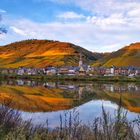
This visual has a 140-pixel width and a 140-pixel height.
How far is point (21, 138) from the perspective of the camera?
6.36m

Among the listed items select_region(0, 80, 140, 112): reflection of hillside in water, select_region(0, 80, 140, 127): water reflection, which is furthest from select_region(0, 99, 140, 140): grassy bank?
select_region(0, 80, 140, 112): reflection of hillside in water

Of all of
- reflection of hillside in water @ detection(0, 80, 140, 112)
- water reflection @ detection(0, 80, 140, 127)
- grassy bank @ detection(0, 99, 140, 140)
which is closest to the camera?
grassy bank @ detection(0, 99, 140, 140)

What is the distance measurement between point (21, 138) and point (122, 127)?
1.83 m

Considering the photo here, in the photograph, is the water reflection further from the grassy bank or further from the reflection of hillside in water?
the grassy bank

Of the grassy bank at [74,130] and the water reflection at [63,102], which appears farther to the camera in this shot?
the water reflection at [63,102]

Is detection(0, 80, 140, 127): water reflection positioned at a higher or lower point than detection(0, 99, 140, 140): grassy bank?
lower

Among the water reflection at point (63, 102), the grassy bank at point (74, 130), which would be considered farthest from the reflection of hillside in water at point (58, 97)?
the grassy bank at point (74, 130)

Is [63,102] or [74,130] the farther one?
[63,102]

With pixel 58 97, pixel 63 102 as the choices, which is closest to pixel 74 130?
pixel 63 102

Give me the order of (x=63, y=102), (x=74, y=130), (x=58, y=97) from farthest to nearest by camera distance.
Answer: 1. (x=58, y=97)
2. (x=63, y=102)
3. (x=74, y=130)

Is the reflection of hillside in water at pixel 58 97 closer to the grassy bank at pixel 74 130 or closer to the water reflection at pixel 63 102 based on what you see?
the water reflection at pixel 63 102

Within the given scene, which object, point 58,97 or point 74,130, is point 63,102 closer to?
point 58,97

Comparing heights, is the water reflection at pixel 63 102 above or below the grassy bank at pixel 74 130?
below

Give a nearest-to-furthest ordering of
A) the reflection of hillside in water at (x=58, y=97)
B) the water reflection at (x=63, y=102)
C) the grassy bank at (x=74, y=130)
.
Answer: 1. the grassy bank at (x=74, y=130)
2. the water reflection at (x=63, y=102)
3. the reflection of hillside in water at (x=58, y=97)
